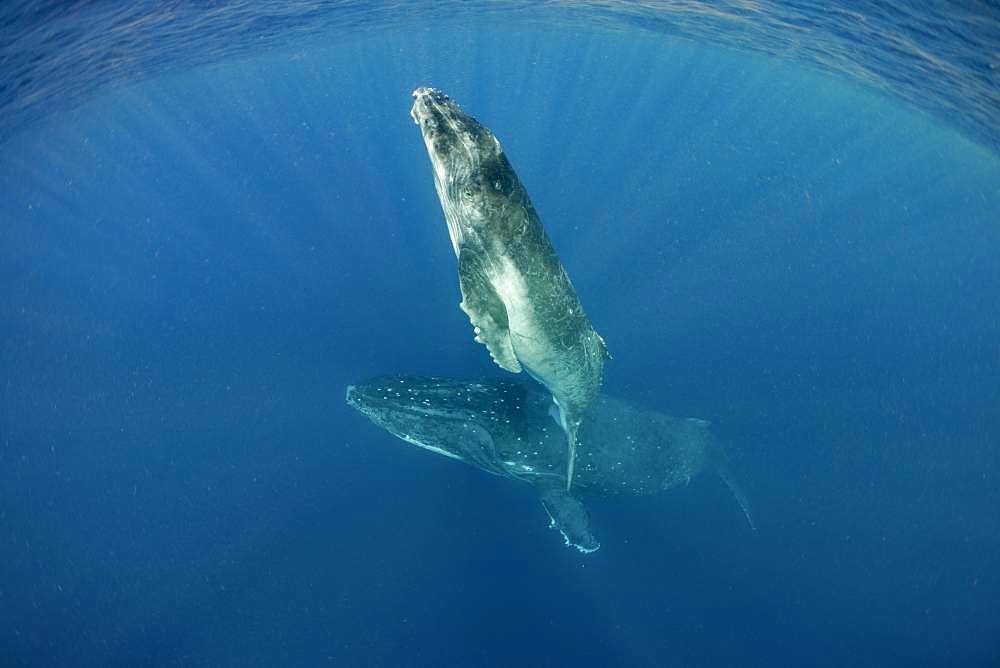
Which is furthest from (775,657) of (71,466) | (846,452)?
(71,466)

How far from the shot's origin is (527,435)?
8531 mm

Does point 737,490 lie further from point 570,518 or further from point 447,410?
point 447,410

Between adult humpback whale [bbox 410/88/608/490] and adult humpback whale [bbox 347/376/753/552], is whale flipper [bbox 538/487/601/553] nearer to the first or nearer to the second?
Answer: adult humpback whale [bbox 347/376/753/552]

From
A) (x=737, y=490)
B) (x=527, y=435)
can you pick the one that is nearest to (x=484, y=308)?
(x=527, y=435)

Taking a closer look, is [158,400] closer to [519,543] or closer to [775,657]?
[519,543]

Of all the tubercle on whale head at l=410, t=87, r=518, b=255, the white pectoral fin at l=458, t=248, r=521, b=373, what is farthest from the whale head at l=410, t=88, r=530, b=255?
the white pectoral fin at l=458, t=248, r=521, b=373

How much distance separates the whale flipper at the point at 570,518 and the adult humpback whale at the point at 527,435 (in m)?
0.02

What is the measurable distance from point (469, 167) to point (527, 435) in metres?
4.99

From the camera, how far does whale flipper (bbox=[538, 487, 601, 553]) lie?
8305mm

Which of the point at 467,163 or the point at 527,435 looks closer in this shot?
the point at 467,163

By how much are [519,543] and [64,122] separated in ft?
90.4

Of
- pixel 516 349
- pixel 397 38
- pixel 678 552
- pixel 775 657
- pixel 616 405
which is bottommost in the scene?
pixel 775 657

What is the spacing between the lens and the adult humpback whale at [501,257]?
507 cm

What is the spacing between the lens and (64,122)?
22500 millimetres
